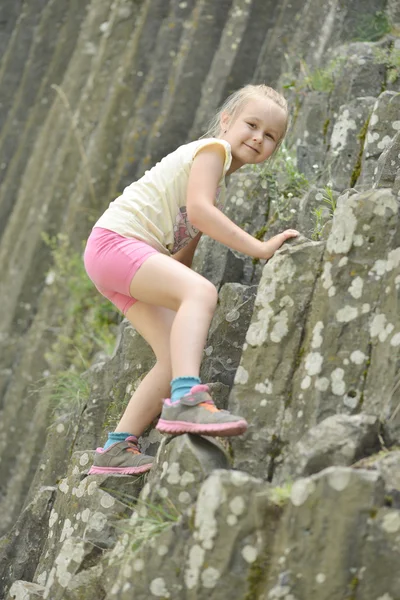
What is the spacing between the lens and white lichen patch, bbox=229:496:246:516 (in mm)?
3600

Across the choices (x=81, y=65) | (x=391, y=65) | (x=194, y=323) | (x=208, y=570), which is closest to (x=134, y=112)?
(x=81, y=65)

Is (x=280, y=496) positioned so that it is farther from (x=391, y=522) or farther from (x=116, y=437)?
(x=116, y=437)

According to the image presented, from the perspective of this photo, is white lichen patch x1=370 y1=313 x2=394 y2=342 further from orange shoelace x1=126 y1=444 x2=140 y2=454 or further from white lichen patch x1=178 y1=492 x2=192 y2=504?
orange shoelace x1=126 y1=444 x2=140 y2=454

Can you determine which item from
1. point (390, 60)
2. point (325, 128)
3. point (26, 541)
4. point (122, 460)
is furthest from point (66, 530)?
point (390, 60)

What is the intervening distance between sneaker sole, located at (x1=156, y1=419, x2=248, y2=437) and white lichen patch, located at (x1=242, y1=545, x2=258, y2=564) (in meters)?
0.55

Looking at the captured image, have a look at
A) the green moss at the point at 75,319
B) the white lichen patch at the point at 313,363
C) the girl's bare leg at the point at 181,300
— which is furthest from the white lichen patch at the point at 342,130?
the green moss at the point at 75,319

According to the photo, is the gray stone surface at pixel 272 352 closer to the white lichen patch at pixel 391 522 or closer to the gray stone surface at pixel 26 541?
the white lichen patch at pixel 391 522

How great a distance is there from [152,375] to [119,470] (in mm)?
534

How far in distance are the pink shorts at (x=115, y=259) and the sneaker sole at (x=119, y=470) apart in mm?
876

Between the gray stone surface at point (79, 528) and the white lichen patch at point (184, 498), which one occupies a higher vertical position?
the white lichen patch at point (184, 498)

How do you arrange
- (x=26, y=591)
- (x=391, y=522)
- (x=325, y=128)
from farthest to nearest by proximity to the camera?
(x=325, y=128) < (x=26, y=591) < (x=391, y=522)

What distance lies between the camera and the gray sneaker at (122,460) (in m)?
4.74

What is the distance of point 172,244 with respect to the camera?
5027 mm

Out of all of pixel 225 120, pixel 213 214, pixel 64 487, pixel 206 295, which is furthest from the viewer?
pixel 64 487
